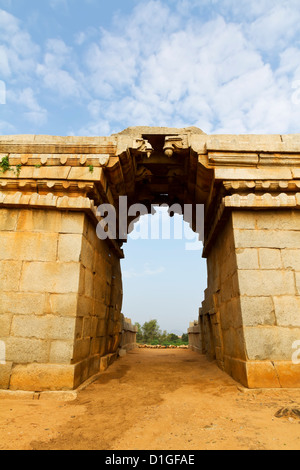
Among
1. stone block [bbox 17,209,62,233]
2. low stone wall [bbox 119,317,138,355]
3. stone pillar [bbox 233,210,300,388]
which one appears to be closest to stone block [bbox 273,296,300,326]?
stone pillar [bbox 233,210,300,388]

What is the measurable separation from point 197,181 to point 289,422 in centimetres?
438

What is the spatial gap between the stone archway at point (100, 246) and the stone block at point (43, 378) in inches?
0.5

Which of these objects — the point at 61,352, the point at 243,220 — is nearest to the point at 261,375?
the point at 243,220

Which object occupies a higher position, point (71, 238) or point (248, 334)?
point (71, 238)

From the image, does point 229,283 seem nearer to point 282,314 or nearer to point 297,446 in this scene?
point 282,314

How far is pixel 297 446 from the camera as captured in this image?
7.57 ft

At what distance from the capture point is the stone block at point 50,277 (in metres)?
4.48

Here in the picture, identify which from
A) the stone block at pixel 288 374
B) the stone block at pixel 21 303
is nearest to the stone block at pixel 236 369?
the stone block at pixel 288 374

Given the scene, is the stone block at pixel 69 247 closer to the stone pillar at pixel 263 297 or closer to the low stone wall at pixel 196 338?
the stone pillar at pixel 263 297

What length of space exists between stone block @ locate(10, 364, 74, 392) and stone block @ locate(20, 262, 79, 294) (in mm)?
1150

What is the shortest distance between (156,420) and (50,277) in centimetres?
269

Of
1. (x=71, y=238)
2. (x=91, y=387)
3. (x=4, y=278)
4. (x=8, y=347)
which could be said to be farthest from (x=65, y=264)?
(x=91, y=387)

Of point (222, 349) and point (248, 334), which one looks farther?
point (222, 349)

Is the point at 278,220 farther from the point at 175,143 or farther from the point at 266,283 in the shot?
the point at 175,143
